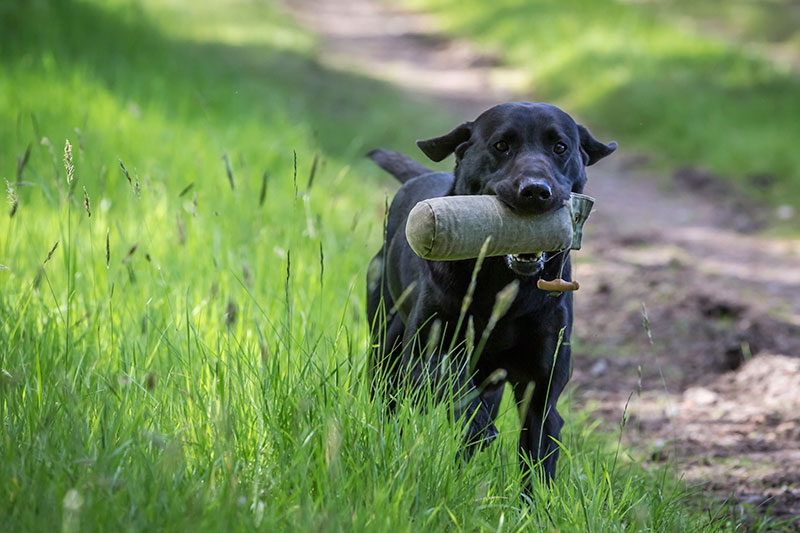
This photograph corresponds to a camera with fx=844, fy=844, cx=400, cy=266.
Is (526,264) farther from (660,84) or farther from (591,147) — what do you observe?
(660,84)

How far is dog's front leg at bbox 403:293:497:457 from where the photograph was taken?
7.70 feet

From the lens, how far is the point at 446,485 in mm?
2084

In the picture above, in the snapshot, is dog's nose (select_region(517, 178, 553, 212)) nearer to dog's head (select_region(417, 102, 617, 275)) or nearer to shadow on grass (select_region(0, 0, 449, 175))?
dog's head (select_region(417, 102, 617, 275))

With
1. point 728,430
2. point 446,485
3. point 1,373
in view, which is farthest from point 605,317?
point 1,373

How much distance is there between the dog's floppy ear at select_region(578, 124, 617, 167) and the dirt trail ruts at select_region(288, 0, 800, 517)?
0.59 m

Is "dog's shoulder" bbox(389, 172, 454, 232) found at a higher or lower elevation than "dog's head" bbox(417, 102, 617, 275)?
lower

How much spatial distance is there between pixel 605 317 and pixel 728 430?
1603mm

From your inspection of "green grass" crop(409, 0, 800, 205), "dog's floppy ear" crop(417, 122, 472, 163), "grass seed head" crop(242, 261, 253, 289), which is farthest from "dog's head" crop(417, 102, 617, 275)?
"green grass" crop(409, 0, 800, 205)

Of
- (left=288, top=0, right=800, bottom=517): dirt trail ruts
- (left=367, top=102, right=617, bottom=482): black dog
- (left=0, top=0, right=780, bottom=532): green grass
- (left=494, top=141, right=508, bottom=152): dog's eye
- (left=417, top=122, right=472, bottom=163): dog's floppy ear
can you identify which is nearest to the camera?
(left=0, top=0, right=780, bottom=532): green grass

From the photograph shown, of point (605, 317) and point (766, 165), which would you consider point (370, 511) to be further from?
point (766, 165)

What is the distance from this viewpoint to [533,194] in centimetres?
246

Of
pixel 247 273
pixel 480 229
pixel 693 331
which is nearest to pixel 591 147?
pixel 480 229

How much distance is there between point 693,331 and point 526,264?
2.62 meters

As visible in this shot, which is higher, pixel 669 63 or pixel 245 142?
pixel 669 63
